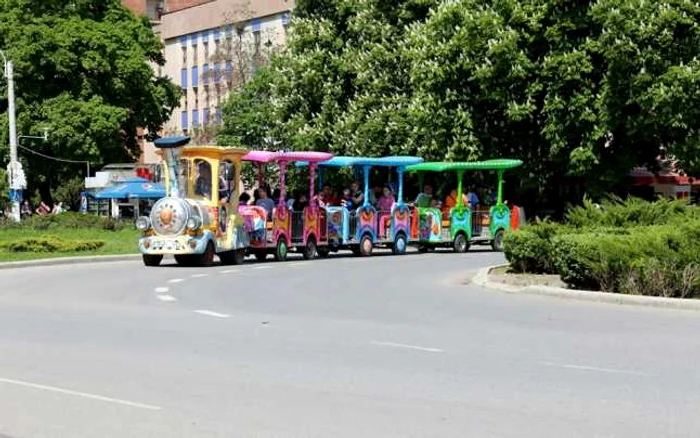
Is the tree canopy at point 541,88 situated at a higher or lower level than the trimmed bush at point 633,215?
higher

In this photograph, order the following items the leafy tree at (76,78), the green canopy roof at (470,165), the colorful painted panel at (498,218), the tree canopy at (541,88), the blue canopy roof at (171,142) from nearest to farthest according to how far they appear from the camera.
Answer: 1. the blue canopy roof at (171,142)
2. the tree canopy at (541,88)
3. the green canopy roof at (470,165)
4. the colorful painted panel at (498,218)
5. the leafy tree at (76,78)

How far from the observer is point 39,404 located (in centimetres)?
951

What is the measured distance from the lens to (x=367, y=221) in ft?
116

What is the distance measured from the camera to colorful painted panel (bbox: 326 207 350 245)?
33.9 m

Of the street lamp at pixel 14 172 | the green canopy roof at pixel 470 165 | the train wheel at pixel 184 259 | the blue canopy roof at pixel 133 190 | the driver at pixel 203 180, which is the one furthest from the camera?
the blue canopy roof at pixel 133 190

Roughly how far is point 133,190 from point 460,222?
82.5 ft

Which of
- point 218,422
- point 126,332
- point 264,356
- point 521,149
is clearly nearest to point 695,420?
point 218,422

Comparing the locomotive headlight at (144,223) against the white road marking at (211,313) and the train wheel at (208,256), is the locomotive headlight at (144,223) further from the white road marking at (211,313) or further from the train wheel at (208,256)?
the white road marking at (211,313)

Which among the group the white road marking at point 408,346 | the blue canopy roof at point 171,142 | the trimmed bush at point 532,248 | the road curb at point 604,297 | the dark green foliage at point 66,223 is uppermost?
the blue canopy roof at point 171,142

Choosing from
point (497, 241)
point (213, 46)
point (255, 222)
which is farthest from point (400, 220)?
point (213, 46)

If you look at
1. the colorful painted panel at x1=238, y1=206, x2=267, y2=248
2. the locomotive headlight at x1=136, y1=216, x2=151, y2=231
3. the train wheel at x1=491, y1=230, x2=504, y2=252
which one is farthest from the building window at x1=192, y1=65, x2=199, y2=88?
the locomotive headlight at x1=136, y1=216, x2=151, y2=231

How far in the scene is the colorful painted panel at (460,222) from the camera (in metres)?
37.5

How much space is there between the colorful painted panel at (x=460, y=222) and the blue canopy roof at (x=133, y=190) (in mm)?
23521

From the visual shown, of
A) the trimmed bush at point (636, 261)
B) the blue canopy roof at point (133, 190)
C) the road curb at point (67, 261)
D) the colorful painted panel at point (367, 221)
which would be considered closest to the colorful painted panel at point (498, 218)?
the colorful painted panel at point (367, 221)
